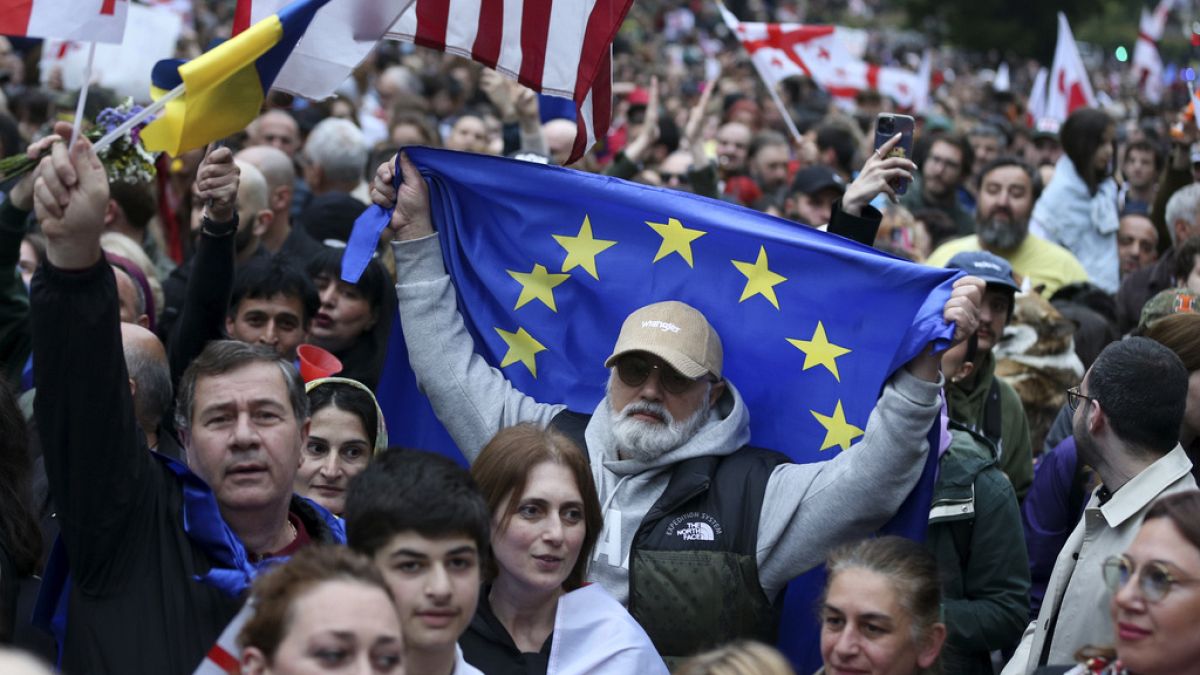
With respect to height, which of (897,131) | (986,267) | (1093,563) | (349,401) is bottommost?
(349,401)

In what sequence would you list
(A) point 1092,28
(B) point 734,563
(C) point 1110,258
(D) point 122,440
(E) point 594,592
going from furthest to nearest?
1. (A) point 1092,28
2. (C) point 1110,258
3. (B) point 734,563
4. (E) point 594,592
5. (D) point 122,440

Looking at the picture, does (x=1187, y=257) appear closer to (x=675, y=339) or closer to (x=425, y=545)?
(x=675, y=339)

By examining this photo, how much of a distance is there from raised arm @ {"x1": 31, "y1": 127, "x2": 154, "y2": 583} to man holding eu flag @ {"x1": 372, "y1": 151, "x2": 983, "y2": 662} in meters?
1.43

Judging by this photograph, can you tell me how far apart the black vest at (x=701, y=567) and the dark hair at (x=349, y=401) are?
0.99 metres

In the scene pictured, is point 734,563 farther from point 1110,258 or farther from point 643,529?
point 1110,258

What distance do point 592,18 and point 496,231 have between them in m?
0.76

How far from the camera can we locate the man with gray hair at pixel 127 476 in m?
3.50

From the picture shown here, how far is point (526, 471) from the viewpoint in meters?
4.21

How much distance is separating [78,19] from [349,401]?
1449 mm

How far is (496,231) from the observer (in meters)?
5.64

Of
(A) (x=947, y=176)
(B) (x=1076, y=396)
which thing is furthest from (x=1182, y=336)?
(A) (x=947, y=176)

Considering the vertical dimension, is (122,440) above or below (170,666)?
above

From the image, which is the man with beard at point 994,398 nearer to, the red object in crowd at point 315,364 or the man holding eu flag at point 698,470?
the man holding eu flag at point 698,470

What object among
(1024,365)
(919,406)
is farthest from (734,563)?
(1024,365)
